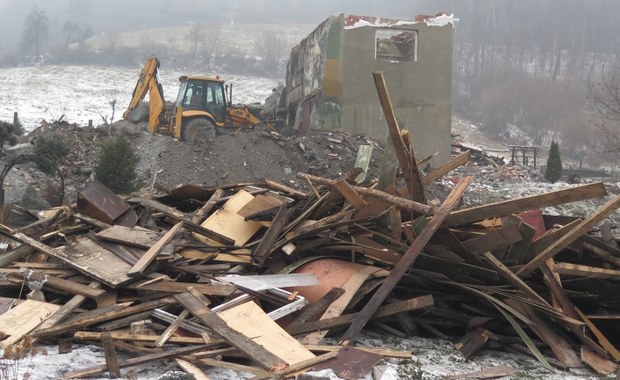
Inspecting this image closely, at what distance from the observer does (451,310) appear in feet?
14.8

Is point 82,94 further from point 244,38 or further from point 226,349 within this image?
point 226,349

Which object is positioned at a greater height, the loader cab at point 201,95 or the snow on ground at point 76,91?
the loader cab at point 201,95

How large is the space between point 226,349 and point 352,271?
145cm

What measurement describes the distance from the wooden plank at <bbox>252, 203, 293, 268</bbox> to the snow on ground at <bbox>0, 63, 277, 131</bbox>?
34.7 metres

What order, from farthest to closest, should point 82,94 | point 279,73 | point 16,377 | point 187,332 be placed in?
1. point 279,73
2. point 82,94
3. point 187,332
4. point 16,377

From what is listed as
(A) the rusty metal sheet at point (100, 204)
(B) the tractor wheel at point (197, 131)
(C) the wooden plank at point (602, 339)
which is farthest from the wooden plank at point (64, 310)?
(B) the tractor wheel at point (197, 131)

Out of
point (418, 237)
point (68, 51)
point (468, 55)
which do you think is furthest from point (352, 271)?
point (468, 55)

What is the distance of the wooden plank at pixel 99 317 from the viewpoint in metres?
3.66

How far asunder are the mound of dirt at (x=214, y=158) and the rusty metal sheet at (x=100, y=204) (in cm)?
877

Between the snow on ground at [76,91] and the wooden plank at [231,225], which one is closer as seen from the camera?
the wooden plank at [231,225]

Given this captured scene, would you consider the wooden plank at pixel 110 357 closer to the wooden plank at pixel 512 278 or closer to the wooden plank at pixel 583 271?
the wooden plank at pixel 512 278

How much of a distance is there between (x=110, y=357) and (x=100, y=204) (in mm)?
2611

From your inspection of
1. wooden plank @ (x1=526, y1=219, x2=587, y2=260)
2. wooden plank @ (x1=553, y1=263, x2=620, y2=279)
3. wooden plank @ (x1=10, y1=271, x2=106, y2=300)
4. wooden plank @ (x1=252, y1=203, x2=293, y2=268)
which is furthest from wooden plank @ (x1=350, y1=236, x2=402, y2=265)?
wooden plank @ (x1=10, y1=271, x2=106, y2=300)

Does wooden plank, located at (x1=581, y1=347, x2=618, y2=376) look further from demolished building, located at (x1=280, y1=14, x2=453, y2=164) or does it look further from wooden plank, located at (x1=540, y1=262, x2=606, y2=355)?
demolished building, located at (x1=280, y1=14, x2=453, y2=164)
